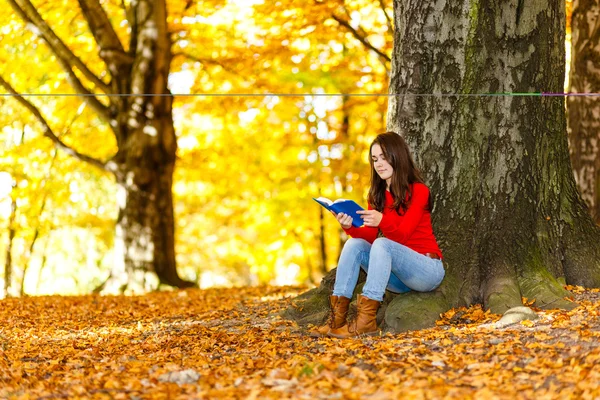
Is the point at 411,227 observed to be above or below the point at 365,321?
above

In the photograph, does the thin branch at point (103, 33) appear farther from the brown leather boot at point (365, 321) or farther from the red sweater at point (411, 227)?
the brown leather boot at point (365, 321)

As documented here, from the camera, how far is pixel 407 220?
4.59m

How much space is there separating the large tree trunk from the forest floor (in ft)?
1.26

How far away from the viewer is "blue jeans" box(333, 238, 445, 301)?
456cm

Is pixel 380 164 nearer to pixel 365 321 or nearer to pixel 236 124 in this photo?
pixel 365 321

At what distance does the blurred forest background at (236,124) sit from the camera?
10961 mm

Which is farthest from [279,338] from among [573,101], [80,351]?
[573,101]

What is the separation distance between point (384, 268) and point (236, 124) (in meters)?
10.5

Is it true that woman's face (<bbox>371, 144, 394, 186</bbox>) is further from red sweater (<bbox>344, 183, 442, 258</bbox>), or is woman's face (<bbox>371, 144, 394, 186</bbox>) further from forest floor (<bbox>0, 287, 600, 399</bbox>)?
forest floor (<bbox>0, 287, 600, 399</bbox>)

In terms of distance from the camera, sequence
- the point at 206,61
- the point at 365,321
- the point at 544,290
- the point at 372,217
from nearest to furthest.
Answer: the point at 372,217, the point at 365,321, the point at 544,290, the point at 206,61

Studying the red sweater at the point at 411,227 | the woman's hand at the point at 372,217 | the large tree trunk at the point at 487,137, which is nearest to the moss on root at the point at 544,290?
the large tree trunk at the point at 487,137

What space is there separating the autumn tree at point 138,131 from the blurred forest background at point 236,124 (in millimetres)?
938

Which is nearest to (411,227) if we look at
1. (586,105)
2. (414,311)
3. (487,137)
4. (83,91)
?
(414,311)

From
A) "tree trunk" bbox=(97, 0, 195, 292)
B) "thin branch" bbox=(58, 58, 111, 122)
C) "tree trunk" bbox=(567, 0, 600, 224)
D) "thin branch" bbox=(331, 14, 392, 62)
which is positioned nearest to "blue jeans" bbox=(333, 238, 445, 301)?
"tree trunk" bbox=(567, 0, 600, 224)
